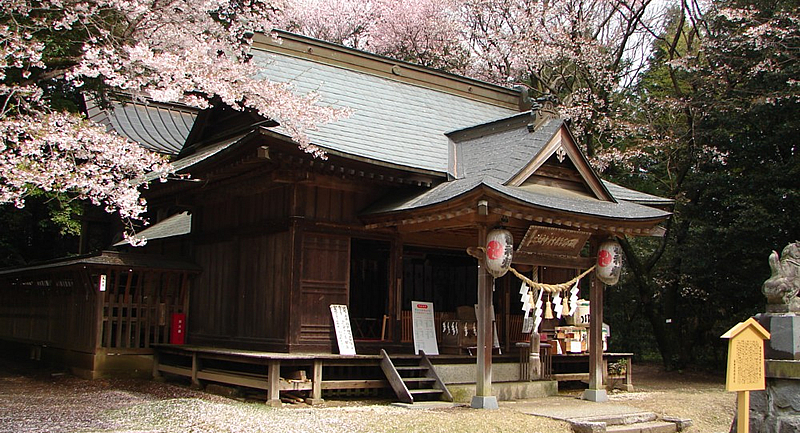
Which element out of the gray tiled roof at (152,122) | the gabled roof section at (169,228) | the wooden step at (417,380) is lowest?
the wooden step at (417,380)

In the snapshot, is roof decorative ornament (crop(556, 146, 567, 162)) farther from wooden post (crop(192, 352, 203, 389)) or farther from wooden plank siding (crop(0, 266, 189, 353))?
wooden plank siding (crop(0, 266, 189, 353))

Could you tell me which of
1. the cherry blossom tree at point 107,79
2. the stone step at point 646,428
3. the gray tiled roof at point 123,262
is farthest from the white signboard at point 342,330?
the stone step at point 646,428

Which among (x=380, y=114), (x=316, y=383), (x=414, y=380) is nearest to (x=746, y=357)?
(x=414, y=380)

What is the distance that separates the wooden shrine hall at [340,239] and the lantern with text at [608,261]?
0.24 meters

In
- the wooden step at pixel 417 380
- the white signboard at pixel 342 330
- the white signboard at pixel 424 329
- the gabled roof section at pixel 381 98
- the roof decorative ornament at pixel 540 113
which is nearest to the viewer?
the wooden step at pixel 417 380

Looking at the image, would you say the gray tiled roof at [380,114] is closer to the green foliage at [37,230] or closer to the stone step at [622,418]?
the stone step at [622,418]

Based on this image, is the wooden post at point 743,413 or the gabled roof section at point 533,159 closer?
the wooden post at point 743,413

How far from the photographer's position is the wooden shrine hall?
1224 centimetres

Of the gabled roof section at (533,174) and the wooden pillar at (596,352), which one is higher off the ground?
the gabled roof section at (533,174)

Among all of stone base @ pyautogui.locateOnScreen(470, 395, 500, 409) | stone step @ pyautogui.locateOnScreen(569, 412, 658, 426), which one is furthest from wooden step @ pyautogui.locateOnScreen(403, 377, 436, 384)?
stone step @ pyautogui.locateOnScreen(569, 412, 658, 426)

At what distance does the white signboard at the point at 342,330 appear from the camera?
12.5m

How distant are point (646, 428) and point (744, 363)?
12.8 feet

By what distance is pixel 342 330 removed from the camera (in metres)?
12.7

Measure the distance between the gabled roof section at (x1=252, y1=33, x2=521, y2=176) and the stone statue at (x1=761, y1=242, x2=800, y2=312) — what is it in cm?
626
